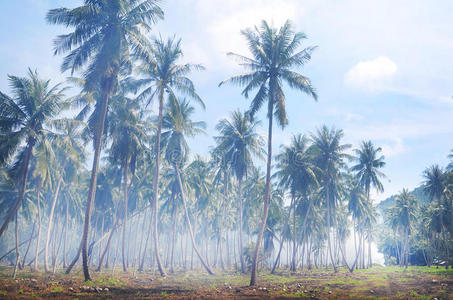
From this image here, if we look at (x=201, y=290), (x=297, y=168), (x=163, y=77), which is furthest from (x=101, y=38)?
(x=297, y=168)

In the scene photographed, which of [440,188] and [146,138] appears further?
[440,188]

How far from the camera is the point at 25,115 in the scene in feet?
75.3

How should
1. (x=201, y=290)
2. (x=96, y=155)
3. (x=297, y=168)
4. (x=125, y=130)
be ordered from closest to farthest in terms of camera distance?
(x=201, y=290) < (x=96, y=155) < (x=125, y=130) < (x=297, y=168)

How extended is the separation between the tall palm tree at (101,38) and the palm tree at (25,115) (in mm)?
4670

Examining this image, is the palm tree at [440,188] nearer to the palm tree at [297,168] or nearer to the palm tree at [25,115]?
the palm tree at [297,168]

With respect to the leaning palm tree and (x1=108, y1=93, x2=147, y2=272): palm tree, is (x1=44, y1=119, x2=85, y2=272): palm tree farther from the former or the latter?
the leaning palm tree

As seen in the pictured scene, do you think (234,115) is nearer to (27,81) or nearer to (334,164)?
(334,164)

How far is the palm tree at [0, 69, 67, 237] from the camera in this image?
2212 centimetres

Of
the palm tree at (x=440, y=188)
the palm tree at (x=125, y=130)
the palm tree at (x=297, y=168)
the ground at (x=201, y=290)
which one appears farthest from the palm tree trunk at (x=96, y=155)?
the palm tree at (x=440, y=188)

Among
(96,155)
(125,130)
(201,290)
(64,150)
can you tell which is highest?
(125,130)

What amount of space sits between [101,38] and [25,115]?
29.6 feet

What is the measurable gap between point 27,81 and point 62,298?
1898 centimetres

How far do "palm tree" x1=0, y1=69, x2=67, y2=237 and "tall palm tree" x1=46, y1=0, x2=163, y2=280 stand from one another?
184 inches

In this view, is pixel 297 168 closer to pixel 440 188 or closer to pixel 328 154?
pixel 328 154
